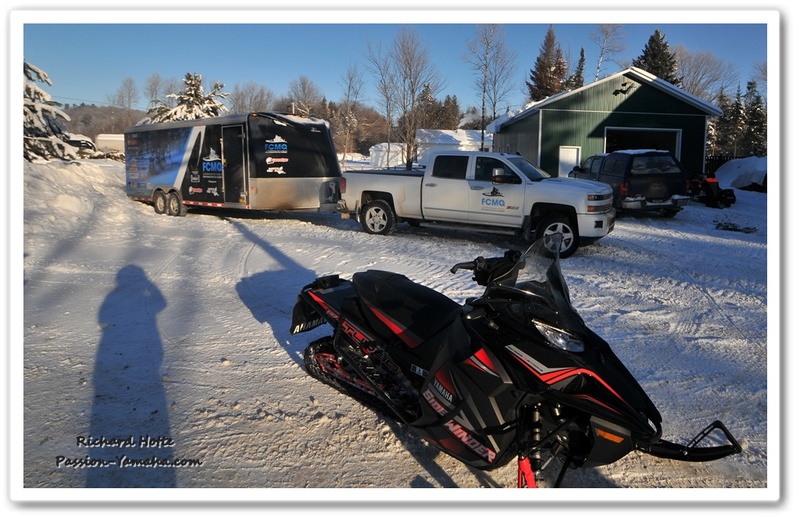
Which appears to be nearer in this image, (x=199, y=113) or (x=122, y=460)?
(x=122, y=460)

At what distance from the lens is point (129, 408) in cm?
425

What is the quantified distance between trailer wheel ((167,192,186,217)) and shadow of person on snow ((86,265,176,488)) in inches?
397

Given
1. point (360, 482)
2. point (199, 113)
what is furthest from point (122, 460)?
point (199, 113)

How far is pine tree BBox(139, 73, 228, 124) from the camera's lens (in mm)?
41438

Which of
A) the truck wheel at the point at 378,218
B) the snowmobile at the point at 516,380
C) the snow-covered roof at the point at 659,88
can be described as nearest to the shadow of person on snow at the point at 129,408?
the snowmobile at the point at 516,380

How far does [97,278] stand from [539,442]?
280 inches

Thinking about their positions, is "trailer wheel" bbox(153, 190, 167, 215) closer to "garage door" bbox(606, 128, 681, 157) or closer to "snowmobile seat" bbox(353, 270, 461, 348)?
"snowmobile seat" bbox(353, 270, 461, 348)

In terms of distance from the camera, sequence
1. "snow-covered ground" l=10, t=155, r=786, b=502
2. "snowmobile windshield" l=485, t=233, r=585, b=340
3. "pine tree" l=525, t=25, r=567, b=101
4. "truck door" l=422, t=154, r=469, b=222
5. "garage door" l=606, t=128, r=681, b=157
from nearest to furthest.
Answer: "snowmobile windshield" l=485, t=233, r=585, b=340 < "snow-covered ground" l=10, t=155, r=786, b=502 < "truck door" l=422, t=154, r=469, b=222 < "garage door" l=606, t=128, r=681, b=157 < "pine tree" l=525, t=25, r=567, b=101

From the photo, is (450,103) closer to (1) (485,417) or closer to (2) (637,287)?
(2) (637,287)

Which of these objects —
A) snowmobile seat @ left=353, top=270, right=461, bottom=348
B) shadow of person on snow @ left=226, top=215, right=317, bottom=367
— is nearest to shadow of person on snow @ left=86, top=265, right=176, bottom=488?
shadow of person on snow @ left=226, top=215, right=317, bottom=367

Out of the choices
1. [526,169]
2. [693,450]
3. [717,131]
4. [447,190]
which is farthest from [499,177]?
[717,131]

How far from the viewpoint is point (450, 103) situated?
75.2 metres

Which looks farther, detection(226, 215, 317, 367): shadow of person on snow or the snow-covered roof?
the snow-covered roof

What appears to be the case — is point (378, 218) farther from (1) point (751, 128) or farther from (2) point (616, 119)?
(1) point (751, 128)
